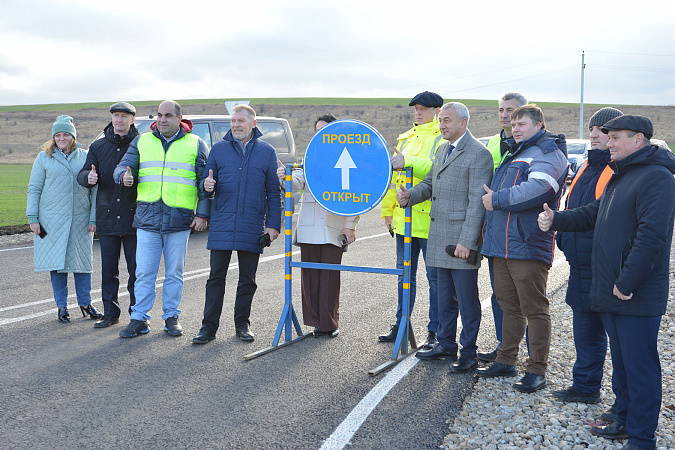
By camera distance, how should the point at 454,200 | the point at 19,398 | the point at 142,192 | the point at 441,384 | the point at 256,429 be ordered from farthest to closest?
the point at 142,192
the point at 454,200
the point at 441,384
the point at 19,398
the point at 256,429

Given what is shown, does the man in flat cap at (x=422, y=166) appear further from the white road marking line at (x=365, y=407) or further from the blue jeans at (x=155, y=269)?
the blue jeans at (x=155, y=269)

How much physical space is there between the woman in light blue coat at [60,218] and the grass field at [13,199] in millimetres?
8623

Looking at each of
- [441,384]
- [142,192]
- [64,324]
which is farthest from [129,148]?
[441,384]

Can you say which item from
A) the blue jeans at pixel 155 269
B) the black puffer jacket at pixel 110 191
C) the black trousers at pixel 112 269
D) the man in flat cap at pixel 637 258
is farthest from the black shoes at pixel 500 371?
the black puffer jacket at pixel 110 191

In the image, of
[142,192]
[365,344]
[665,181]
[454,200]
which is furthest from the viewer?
[142,192]

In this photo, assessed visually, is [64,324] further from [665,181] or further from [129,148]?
[665,181]

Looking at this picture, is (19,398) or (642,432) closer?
→ (642,432)

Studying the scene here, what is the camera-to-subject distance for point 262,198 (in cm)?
601

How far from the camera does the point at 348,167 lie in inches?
204

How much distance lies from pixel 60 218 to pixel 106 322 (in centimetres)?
129

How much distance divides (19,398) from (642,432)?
411cm

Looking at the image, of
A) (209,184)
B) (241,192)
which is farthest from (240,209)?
(209,184)

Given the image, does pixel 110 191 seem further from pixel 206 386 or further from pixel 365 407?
pixel 365 407

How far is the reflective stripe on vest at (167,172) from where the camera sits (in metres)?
6.03
